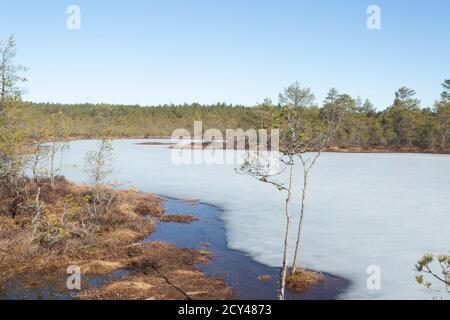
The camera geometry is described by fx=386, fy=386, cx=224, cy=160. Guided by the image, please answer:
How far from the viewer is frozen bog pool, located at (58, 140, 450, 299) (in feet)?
51.3

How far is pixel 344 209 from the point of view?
2511 centimetres

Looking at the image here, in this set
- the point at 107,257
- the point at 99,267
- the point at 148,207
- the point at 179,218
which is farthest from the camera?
the point at 148,207

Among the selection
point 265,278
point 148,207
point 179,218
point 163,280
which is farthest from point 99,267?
point 148,207

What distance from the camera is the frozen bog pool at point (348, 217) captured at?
1562 centimetres

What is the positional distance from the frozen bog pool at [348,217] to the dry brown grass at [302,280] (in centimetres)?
109

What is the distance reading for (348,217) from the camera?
2306 centimetres

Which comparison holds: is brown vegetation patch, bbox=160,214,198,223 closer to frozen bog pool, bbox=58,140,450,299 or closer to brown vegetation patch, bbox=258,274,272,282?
frozen bog pool, bbox=58,140,450,299

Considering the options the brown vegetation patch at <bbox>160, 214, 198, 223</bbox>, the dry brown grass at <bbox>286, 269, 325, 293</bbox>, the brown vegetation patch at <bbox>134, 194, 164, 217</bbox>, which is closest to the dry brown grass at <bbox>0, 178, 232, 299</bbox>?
the brown vegetation patch at <bbox>160, 214, 198, 223</bbox>

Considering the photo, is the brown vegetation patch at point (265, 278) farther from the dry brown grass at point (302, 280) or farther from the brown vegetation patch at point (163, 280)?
the brown vegetation patch at point (163, 280)

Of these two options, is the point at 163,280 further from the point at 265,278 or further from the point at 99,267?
the point at 265,278

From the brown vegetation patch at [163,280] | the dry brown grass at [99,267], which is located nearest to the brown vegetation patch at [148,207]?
the brown vegetation patch at [163,280]

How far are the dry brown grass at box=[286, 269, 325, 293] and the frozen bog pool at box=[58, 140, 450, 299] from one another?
42.8 inches

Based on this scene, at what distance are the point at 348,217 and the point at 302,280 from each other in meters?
10.1
